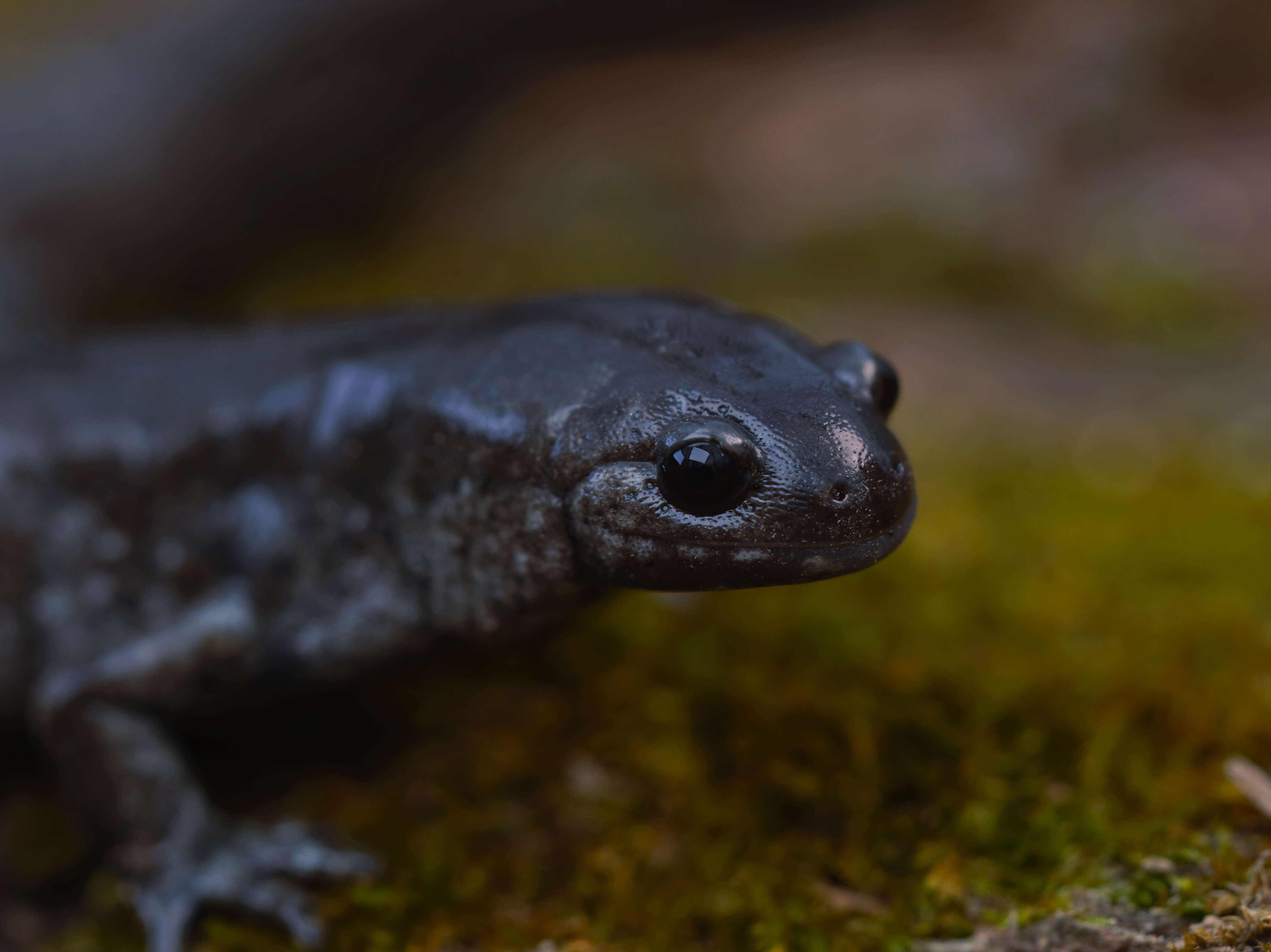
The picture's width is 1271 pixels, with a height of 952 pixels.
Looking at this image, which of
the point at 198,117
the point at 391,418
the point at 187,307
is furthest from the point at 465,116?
the point at 391,418

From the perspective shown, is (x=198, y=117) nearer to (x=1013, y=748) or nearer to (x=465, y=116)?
(x=465, y=116)

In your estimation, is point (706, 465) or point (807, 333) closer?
point (706, 465)

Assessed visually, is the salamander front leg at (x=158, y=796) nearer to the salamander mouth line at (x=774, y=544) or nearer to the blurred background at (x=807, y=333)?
the blurred background at (x=807, y=333)

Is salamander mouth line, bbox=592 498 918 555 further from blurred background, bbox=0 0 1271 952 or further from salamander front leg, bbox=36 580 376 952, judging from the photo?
salamander front leg, bbox=36 580 376 952

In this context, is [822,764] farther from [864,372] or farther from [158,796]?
[158,796]

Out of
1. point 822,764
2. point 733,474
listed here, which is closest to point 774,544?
point 733,474

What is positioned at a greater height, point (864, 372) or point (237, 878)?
point (864, 372)

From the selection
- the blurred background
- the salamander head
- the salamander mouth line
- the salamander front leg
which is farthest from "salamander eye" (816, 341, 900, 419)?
the salamander front leg

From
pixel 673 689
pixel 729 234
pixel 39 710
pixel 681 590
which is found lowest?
pixel 39 710
